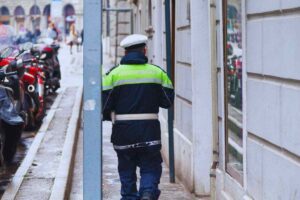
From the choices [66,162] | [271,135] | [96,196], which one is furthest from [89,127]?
[66,162]

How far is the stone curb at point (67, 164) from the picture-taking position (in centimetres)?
840

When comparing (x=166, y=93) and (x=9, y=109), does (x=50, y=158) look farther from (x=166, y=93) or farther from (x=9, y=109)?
(x=166, y=93)

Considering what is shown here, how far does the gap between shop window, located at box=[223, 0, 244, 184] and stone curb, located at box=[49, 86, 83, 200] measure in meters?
1.85

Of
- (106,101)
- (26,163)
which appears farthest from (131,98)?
(26,163)

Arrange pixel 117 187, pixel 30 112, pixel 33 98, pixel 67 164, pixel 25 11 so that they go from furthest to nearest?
pixel 25 11 < pixel 33 98 < pixel 30 112 < pixel 67 164 < pixel 117 187

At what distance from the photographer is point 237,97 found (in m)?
6.95

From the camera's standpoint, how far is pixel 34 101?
46.8ft

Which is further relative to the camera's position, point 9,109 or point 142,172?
point 9,109

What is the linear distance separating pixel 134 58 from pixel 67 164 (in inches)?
124

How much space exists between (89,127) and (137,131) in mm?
1776

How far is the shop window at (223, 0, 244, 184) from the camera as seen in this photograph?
22.4ft

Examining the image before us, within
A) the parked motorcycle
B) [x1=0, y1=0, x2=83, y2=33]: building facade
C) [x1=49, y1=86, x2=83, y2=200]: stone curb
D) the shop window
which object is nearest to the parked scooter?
[x1=49, y1=86, x2=83, y2=200]: stone curb

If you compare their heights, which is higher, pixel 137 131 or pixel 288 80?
pixel 288 80

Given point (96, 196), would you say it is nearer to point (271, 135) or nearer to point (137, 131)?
point (271, 135)
